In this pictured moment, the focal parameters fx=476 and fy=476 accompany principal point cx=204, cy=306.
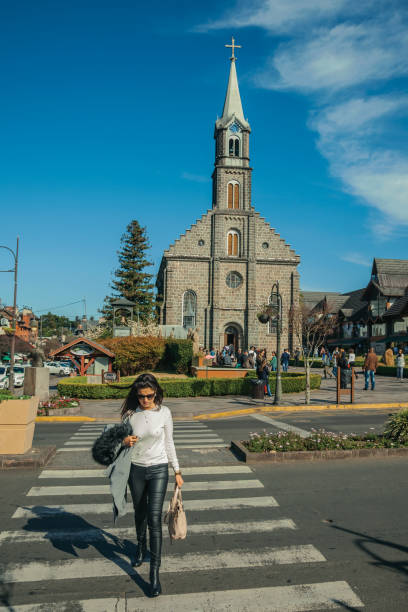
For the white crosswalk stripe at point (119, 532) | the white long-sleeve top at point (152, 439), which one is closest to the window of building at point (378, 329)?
the white crosswalk stripe at point (119, 532)

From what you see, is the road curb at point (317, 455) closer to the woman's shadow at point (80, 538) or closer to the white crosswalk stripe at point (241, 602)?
the woman's shadow at point (80, 538)

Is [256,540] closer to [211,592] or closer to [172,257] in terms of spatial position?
[211,592]

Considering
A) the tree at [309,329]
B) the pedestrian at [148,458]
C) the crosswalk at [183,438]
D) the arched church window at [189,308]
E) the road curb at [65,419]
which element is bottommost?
the road curb at [65,419]

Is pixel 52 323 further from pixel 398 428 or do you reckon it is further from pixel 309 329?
pixel 398 428

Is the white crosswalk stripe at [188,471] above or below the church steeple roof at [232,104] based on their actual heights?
below

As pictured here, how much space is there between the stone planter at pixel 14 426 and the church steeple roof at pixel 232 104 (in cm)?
4896

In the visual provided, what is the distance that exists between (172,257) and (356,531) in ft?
151

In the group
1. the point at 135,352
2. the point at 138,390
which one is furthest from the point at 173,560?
the point at 135,352

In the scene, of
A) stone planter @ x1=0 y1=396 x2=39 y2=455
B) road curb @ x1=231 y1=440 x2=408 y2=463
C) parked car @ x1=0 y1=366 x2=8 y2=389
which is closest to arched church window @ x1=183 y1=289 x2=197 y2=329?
parked car @ x1=0 y1=366 x2=8 y2=389

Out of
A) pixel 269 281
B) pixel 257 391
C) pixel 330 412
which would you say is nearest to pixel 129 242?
pixel 269 281

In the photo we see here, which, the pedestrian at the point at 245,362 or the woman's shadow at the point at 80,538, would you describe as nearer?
the woman's shadow at the point at 80,538

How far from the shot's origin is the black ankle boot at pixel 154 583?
14.1 feet

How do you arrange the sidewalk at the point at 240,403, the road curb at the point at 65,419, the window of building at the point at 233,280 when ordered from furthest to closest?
the window of building at the point at 233,280 < the sidewalk at the point at 240,403 < the road curb at the point at 65,419

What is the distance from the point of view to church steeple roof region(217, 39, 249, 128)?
52.9m
